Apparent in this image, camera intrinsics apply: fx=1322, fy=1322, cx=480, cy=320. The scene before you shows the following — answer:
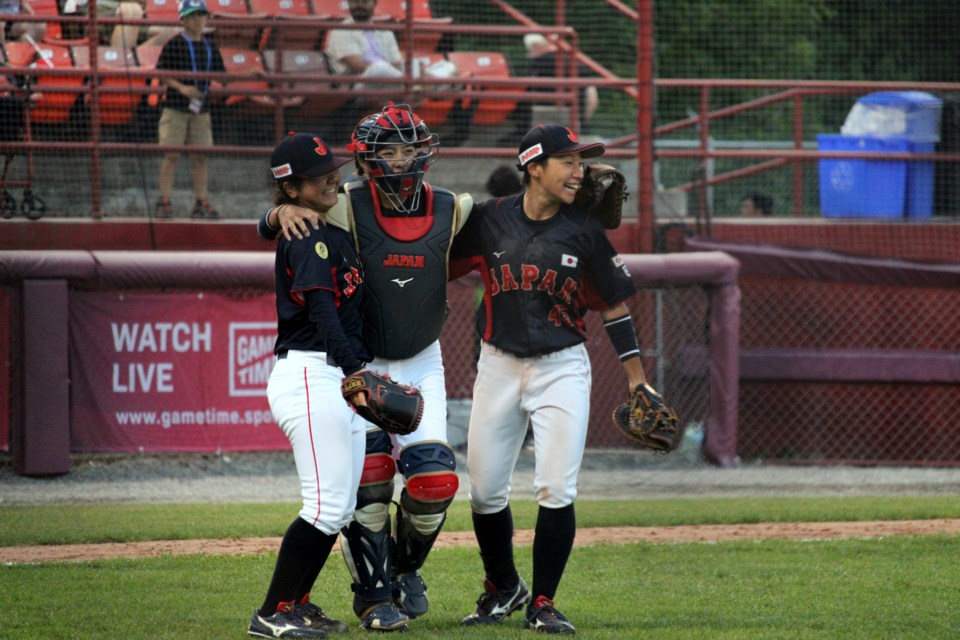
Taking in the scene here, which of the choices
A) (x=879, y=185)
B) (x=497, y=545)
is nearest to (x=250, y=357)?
(x=497, y=545)

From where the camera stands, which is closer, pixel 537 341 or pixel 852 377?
pixel 537 341

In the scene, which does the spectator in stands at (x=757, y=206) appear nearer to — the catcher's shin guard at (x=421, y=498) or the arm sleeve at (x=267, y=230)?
the catcher's shin guard at (x=421, y=498)

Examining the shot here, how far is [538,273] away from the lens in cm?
543

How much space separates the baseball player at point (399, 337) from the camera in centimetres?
516

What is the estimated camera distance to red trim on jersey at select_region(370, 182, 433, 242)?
529 centimetres

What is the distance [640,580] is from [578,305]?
5.42ft

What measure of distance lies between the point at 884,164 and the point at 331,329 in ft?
32.9

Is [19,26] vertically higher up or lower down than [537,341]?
higher up

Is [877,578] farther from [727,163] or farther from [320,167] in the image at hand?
[727,163]

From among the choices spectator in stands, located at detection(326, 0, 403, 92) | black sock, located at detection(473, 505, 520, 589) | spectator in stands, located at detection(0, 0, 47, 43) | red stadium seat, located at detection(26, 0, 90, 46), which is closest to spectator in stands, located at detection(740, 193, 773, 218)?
spectator in stands, located at detection(326, 0, 403, 92)

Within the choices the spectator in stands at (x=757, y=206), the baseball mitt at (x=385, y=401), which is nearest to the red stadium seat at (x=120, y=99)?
the spectator in stands at (x=757, y=206)

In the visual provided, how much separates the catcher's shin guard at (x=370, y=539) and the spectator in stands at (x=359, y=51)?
26.7 feet

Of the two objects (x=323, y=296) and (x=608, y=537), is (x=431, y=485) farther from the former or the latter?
(x=608, y=537)

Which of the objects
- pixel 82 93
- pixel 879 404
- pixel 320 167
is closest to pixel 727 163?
pixel 879 404
